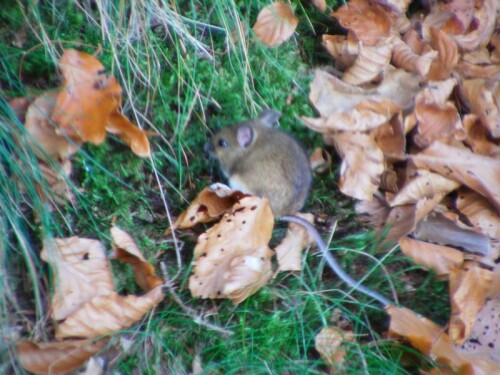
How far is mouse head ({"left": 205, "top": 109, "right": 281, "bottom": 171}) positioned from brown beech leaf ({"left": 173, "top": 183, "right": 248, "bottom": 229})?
0.23 m

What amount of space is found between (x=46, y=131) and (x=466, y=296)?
1857 millimetres

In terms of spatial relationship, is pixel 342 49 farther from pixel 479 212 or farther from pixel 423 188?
pixel 479 212

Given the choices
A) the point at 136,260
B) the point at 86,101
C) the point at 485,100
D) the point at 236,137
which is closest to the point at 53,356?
the point at 136,260

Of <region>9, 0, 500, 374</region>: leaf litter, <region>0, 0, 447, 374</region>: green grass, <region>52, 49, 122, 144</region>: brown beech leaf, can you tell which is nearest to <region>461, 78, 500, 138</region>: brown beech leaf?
<region>9, 0, 500, 374</region>: leaf litter

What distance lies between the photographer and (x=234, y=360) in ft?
7.59

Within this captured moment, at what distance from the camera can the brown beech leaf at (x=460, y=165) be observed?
9.18ft

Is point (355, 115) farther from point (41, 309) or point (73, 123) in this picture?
point (41, 309)

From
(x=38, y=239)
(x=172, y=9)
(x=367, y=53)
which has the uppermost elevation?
(x=172, y=9)

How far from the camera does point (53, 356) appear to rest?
2207 mm

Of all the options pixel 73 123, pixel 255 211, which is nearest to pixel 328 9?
pixel 255 211

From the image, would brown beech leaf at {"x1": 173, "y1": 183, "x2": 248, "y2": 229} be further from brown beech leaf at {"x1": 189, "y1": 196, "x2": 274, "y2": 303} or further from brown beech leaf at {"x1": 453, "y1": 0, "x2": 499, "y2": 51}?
brown beech leaf at {"x1": 453, "y1": 0, "x2": 499, "y2": 51}

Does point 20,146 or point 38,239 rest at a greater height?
point 20,146

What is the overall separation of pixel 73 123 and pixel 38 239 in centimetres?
49

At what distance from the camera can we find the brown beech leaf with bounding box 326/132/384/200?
2.82 m
